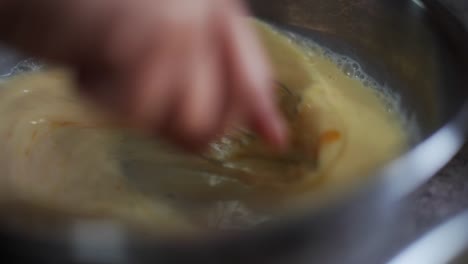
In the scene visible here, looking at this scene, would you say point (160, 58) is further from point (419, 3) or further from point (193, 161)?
point (419, 3)

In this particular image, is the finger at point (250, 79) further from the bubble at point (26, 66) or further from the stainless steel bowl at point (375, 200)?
the bubble at point (26, 66)

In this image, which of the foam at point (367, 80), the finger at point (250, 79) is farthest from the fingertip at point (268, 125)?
the foam at point (367, 80)

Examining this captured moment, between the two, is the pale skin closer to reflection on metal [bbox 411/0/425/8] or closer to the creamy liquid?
the creamy liquid

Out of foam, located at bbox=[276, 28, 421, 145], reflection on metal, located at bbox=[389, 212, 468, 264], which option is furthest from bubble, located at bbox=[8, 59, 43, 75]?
reflection on metal, located at bbox=[389, 212, 468, 264]

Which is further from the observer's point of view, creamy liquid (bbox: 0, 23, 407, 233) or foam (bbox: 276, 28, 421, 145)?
foam (bbox: 276, 28, 421, 145)

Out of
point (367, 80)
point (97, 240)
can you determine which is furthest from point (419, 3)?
point (97, 240)
